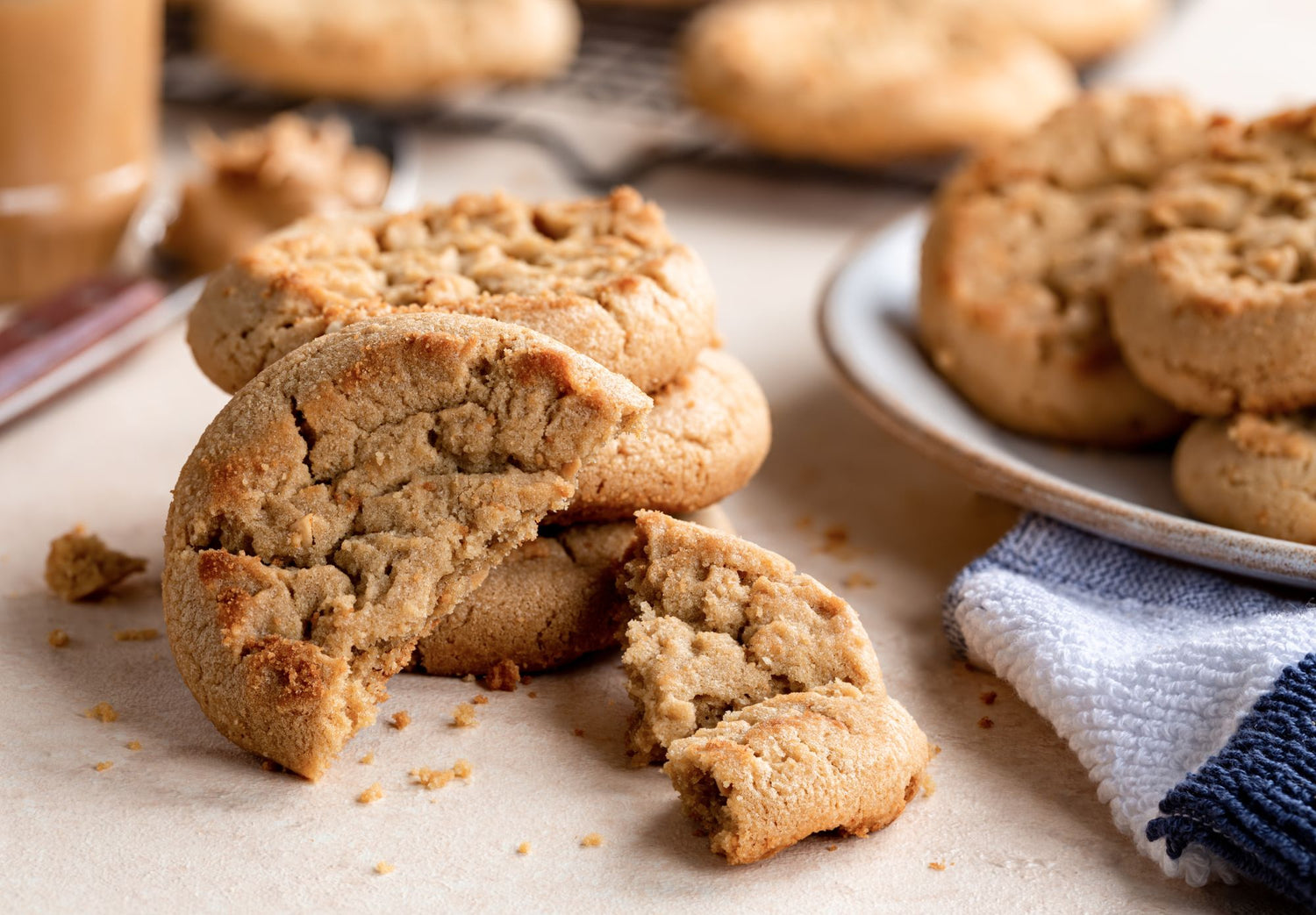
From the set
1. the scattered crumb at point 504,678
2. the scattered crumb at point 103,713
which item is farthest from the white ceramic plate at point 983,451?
the scattered crumb at point 103,713

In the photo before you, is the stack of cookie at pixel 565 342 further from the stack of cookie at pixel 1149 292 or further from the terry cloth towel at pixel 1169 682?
the stack of cookie at pixel 1149 292

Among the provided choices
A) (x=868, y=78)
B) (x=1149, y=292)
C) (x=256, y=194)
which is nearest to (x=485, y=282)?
(x=1149, y=292)

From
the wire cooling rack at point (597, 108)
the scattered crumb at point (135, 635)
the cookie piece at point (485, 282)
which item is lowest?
the wire cooling rack at point (597, 108)

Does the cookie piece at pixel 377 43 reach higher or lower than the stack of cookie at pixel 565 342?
lower

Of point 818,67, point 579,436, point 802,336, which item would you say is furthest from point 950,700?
point 818,67

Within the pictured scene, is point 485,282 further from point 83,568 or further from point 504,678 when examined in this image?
point 83,568

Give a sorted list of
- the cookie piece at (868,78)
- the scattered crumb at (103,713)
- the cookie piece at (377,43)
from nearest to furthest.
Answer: the scattered crumb at (103,713), the cookie piece at (868,78), the cookie piece at (377,43)

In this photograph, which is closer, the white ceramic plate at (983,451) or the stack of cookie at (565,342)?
the stack of cookie at (565,342)

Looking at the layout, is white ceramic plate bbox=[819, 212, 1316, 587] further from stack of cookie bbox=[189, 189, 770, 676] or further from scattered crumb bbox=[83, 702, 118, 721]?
scattered crumb bbox=[83, 702, 118, 721]
